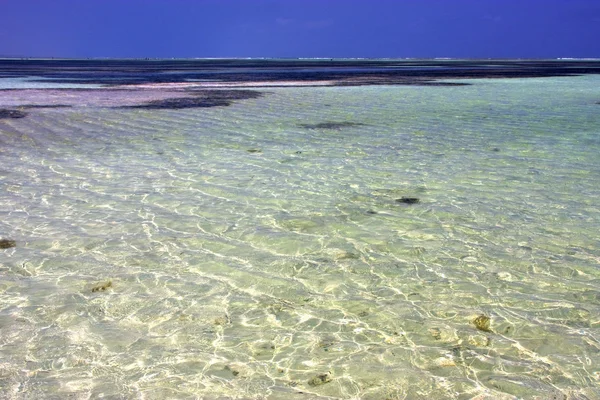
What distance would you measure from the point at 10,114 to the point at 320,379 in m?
15.8

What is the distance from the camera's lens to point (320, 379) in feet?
11.9

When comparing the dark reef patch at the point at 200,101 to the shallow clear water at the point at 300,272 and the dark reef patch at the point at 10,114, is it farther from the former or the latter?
the shallow clear water at the point at 300,272

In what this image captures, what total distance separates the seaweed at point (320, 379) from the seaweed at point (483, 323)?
134 cm

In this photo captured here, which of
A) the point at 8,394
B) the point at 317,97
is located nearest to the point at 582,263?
the point at 8,394

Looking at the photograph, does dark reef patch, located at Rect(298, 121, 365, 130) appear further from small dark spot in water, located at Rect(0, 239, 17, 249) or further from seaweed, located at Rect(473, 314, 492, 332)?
seaweed, located at Rect(473, 314, 492, 332)

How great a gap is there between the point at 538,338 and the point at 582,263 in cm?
175

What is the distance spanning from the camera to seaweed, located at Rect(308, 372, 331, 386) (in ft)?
11.8

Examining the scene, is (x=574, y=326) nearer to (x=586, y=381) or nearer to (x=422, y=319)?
(x=586, y=381)

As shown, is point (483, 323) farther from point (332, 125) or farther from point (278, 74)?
point (278, 74)

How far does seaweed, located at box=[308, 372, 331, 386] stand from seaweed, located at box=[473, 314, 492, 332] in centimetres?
134

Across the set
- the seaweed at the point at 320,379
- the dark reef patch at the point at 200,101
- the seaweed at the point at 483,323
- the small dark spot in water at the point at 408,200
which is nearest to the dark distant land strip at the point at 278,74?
the dark reef patch at the point at 200,101

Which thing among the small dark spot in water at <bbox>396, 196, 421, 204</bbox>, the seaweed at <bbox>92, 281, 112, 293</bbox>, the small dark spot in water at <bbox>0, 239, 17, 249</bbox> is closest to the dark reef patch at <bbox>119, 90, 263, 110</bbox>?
the small dark spot in water at <bbox>396, 196, 421, 204</bbox>

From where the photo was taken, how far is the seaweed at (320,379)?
359 centimetres

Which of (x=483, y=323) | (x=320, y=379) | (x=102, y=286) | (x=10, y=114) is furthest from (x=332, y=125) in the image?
(x=320, y=379)
